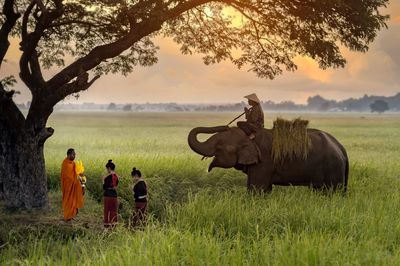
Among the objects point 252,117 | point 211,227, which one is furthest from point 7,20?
point 211,227

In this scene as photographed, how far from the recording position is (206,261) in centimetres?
533

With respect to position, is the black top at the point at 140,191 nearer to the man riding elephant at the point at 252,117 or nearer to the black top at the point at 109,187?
the black top at the point at 109,187

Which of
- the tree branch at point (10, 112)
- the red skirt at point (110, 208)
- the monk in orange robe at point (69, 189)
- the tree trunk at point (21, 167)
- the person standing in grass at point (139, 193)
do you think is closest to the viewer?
the person standing in grass at point (139, 193)

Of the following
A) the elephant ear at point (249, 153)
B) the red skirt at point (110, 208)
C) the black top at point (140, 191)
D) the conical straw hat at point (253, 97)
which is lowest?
the red skirt at point (110, 208)

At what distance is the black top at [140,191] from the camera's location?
822 cm

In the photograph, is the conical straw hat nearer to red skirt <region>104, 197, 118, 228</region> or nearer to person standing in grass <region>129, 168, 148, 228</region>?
person standing in grass <region>129, 168, 148, 228</region>

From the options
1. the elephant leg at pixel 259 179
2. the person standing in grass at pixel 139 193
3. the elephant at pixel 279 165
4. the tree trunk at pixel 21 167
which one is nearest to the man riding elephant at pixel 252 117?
the elephant at pixel 279 165

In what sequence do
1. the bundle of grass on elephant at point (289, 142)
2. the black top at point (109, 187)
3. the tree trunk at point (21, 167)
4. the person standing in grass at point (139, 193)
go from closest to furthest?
the person standing in grass at point (139, 193) < the black top at point (109, 187) < the bundle of grass on elephant at point (289, 142) < the tree trunk at point (21, 167)

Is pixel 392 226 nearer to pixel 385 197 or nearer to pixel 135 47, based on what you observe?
pixel 385 197

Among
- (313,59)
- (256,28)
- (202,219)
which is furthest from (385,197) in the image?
(256,28)

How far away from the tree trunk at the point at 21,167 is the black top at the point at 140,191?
3570 millimetres

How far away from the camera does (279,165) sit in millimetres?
9820

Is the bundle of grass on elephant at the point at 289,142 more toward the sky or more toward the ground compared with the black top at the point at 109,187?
more toward the sky

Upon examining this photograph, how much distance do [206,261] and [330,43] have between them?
8.16 m
